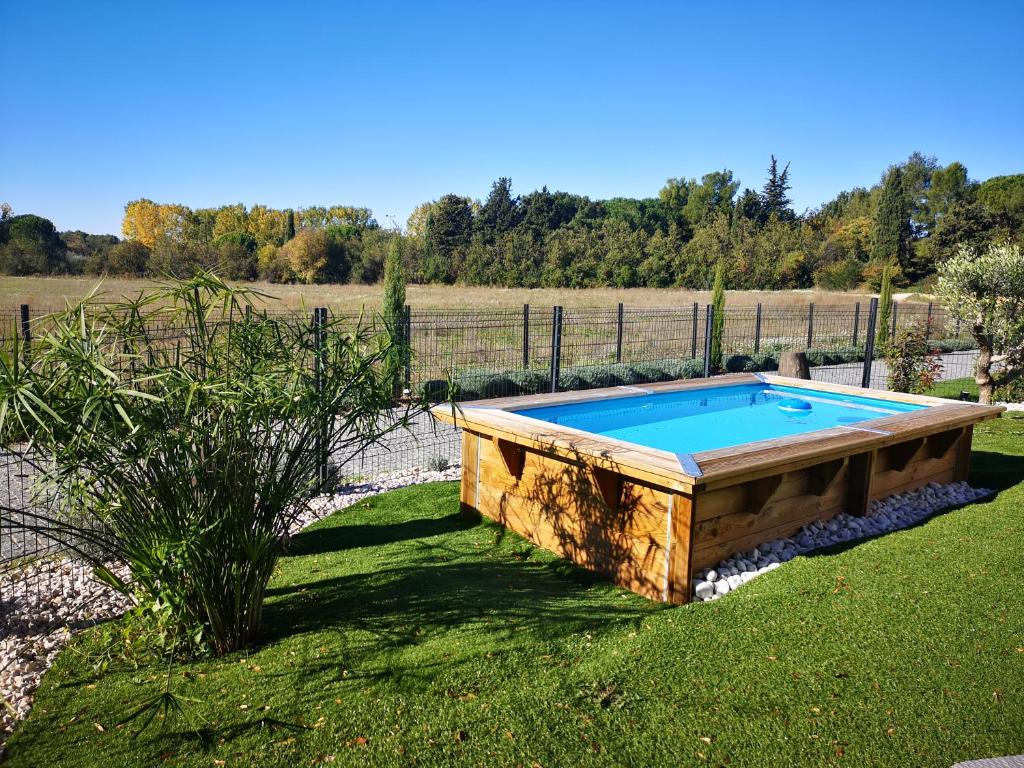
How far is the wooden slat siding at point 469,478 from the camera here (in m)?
5.34

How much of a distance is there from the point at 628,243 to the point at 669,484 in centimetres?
4091

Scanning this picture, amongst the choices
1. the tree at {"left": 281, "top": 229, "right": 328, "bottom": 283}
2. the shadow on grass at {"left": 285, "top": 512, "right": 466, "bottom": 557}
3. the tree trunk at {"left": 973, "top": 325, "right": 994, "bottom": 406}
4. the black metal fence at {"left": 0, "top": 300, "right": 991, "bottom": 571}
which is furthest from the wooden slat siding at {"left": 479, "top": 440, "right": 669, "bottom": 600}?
the tree at {"left": 281, "top": 229, "right": 328, "bottom": 283}

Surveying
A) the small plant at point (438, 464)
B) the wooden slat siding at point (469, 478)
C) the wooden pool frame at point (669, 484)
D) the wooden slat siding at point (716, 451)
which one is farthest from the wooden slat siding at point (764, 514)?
the small plant at point (438, 464)

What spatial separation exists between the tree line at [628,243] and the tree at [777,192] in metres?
0.11

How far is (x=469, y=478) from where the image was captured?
5.39 m

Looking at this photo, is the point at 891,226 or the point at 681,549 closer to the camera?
the point at 681,549

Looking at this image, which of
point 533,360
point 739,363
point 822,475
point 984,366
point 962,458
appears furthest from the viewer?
point 739,363

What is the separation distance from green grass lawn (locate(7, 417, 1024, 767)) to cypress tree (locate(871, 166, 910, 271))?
45.1m

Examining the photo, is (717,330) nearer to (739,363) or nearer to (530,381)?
(739,363)

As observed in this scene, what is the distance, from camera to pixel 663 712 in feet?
8.66

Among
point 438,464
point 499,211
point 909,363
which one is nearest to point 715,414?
point 438,464

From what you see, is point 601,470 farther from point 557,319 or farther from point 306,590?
point 557,319

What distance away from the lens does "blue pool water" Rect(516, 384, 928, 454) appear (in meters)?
6.33

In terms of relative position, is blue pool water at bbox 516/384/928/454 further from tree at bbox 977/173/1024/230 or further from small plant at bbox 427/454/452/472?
tree at bbox 977/173/1024/230
